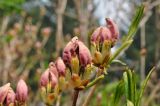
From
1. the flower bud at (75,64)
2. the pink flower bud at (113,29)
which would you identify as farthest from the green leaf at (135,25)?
the flower bud at (75,64)

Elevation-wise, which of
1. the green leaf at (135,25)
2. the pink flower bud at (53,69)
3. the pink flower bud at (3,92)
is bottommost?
the pink flower bud at (3,92)

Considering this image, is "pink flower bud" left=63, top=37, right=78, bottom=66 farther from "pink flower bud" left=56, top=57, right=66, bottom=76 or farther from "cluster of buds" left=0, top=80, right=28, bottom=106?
"cluster of buds" left=0, top=80, right=28, bottom=106

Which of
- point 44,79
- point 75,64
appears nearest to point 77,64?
point 75,64

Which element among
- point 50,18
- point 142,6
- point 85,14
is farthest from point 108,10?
point 50,18

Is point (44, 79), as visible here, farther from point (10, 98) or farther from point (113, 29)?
point (113, 29)

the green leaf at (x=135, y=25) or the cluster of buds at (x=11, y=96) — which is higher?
the green leaf at (x=135, y=25)

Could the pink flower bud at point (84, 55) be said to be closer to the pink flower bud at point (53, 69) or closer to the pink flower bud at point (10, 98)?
the pink flower bud at point (53, 69)

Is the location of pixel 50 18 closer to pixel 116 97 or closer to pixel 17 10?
pixel 17 10
